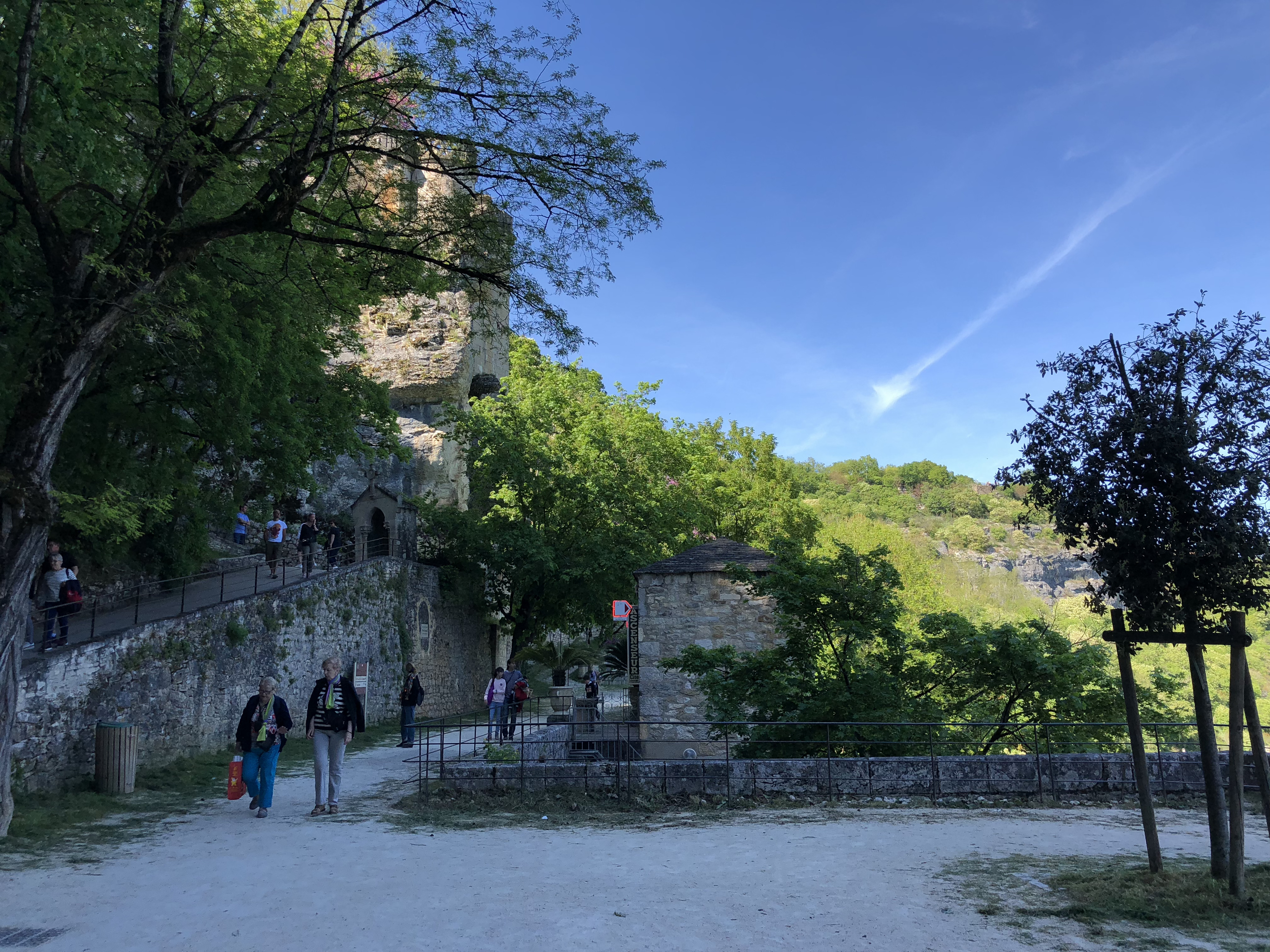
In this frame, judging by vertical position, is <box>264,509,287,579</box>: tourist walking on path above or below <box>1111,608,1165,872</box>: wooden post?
above

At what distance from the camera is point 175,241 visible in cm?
840

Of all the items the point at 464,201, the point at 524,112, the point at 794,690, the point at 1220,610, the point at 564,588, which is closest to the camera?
the point at 1220,610

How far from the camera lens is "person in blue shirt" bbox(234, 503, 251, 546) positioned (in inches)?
828

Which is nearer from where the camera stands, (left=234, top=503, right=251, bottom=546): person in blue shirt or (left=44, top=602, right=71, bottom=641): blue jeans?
(left=44, top=602, right=71, bottom=641): blue jeans

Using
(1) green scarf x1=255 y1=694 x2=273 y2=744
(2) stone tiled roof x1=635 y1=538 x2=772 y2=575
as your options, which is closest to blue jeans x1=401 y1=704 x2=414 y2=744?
(2) stone tiled roof x1=635 y1=538 x2=772 y2=575

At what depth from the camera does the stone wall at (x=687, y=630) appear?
56.2 feet

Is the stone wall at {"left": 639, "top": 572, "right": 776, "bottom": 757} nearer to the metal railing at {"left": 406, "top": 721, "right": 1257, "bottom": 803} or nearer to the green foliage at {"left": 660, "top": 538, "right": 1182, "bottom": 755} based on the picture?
the green foliage at {"left": 660, "top": 538, "right": 1182, "bottom": 755}

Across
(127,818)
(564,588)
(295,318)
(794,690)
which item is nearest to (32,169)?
(295,318)

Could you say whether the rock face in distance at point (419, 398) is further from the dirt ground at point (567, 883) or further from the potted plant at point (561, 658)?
the dirt ground at point (567, 883)

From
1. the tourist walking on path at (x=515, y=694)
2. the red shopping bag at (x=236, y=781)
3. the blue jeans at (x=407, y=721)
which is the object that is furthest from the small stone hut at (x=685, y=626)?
the red shopping bag at (x=236, y=781)

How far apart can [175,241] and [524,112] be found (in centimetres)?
373

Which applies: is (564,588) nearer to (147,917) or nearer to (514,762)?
(514,762)

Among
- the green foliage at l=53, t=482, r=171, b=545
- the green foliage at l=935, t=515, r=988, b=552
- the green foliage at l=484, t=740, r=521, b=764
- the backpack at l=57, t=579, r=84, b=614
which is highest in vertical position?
the green foliage at l=935, t=515, r=988, b=552

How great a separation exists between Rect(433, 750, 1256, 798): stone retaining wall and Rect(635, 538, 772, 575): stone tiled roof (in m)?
6.47
